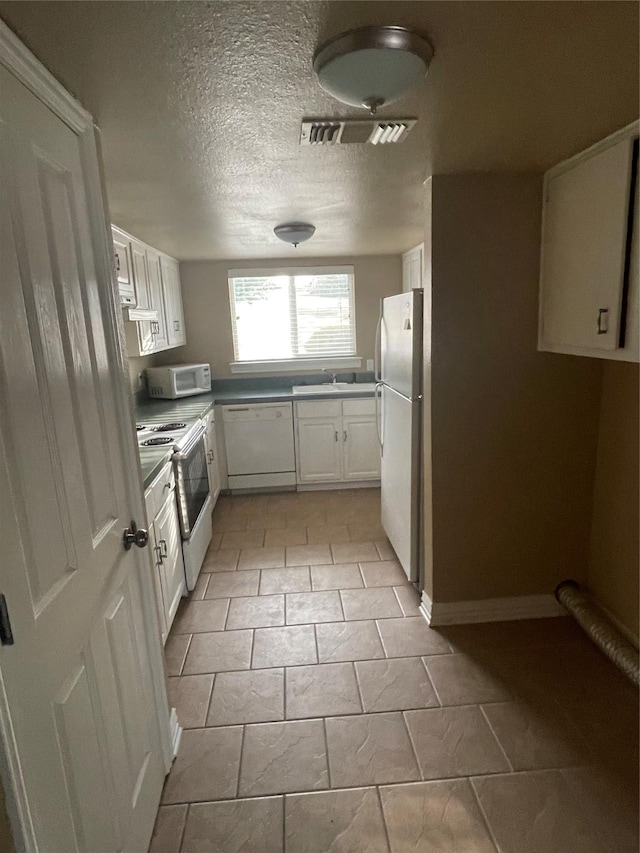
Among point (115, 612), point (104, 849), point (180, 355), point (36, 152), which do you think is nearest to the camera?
point (36, 152)

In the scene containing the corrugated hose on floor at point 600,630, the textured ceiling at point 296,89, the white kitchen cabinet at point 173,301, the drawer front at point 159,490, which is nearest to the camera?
the textured ceiling at point 296,89

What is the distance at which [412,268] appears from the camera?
4.34 meters

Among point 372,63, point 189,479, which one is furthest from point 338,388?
point 372,63

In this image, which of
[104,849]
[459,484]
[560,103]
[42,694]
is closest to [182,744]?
[104,849]

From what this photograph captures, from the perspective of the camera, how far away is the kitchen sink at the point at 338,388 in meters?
4.40

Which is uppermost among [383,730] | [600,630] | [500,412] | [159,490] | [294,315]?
[294,315]

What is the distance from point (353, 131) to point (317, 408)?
9.61 feet

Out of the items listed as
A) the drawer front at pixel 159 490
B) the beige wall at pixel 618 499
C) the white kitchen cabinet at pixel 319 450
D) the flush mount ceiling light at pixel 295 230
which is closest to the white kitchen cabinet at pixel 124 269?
the flush mount ceiling light at pixel 295 230

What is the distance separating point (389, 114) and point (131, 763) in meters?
2.00

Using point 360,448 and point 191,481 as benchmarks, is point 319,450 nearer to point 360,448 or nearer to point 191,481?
point 360,448

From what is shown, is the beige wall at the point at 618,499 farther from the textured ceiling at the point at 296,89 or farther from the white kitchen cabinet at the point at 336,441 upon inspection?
the white kitchen cabinet at the point at 336,441

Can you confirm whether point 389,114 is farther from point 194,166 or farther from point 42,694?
point 42,694

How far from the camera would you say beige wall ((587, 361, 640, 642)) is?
7.12ft

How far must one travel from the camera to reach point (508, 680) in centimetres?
213
